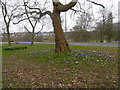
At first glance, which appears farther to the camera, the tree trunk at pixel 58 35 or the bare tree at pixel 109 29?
the bare tree at pixel 109 29

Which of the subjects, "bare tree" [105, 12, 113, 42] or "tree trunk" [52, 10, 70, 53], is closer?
"tree trunk" [52, 10, 70, 53]

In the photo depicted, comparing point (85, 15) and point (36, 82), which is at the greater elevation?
point (85, 15)

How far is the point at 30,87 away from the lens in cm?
322

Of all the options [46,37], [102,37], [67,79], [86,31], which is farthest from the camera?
[46,37]

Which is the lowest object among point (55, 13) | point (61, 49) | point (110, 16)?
point (61, 49)

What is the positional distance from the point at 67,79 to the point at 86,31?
29192 mm

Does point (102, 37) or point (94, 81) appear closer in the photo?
point (94, 81)

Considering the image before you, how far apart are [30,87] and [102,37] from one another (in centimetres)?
2931

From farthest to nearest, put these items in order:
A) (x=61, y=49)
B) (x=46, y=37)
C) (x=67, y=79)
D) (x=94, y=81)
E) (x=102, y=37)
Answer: (x=46, y=37)
(x=102, y=37)
(x=61, y=49)
(x=67, y=79)
(x=94, y=81)

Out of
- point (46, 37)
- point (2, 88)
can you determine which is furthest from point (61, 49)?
point (46, 37)

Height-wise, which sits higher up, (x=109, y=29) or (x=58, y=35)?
(x=109, y=29)

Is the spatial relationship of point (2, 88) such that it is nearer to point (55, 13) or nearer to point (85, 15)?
point (55, 13)

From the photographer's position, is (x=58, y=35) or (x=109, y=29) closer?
(x=58, y=35)

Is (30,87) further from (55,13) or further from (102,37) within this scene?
(102,37)
